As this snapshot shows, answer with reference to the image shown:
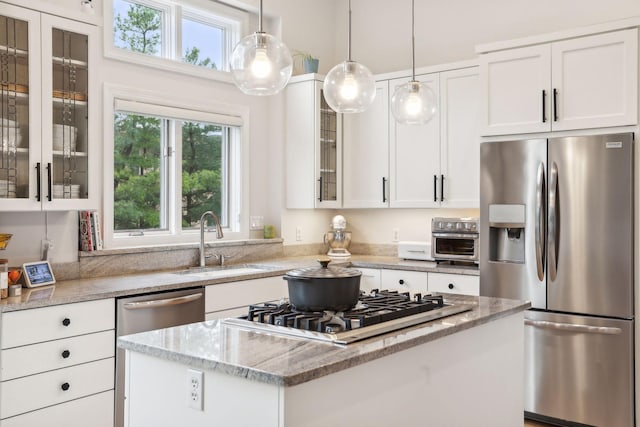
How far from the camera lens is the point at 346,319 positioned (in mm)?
2004

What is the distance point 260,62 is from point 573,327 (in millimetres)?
2605

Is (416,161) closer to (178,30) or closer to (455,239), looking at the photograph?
(455,239)

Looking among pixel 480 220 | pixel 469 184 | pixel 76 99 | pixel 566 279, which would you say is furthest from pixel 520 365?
pixel 76 99

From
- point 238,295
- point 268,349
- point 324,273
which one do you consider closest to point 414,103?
point 324,273

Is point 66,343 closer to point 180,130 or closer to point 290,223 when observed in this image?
point 180,130

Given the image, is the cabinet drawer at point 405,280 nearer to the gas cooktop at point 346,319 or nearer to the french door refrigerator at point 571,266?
the french door refrigerator at point 571,266

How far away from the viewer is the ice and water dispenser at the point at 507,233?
152 inches

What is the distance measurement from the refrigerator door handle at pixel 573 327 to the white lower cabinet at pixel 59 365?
2.51 meters

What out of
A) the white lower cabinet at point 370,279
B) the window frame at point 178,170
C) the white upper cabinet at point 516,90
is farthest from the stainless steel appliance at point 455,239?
the window frame at point 178,170

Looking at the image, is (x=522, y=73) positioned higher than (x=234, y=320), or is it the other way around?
(x=522, y=73)

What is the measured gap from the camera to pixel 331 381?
1.71m

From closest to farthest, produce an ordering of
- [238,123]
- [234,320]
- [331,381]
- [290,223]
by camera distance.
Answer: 1. [331,381]
2. [234,320]
3. [238,123]
4. [290,223]

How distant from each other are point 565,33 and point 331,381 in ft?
9.81

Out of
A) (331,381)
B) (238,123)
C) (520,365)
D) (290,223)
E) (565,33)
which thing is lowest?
(520,365)
